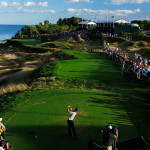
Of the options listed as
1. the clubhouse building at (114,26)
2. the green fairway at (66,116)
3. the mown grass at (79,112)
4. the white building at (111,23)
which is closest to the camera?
the green fairway at (66,116)

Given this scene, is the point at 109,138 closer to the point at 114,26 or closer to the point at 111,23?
the point at 111,23

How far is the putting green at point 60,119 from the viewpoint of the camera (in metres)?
10.7

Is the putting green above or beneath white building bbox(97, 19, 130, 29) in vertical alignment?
beneath

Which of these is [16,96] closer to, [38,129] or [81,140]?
[38,129]

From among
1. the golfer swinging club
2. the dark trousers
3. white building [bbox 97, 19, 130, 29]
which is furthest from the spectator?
white building [bbox 97, 19, 130, 29]

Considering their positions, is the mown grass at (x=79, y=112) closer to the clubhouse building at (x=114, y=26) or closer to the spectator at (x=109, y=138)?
the spectator at (x=109, y=138)

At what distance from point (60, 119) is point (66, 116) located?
1.93ft

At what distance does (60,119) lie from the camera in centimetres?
1309

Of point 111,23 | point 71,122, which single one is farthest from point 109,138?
point 111,23

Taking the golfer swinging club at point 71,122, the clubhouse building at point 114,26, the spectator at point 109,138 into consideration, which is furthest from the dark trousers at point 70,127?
the clubhouse building at point 114,26

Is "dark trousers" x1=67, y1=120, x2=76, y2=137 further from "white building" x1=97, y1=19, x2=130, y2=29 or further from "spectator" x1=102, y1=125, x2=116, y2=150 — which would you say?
"white building" x1=97, y1=19, x2=130, y2=29

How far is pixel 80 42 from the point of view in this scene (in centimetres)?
5853

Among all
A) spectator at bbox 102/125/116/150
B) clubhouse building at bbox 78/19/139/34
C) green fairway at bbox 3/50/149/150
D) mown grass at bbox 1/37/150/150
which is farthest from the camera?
clubhouse building at bbox 78/19/139/34

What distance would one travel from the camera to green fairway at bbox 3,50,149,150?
1087cm
